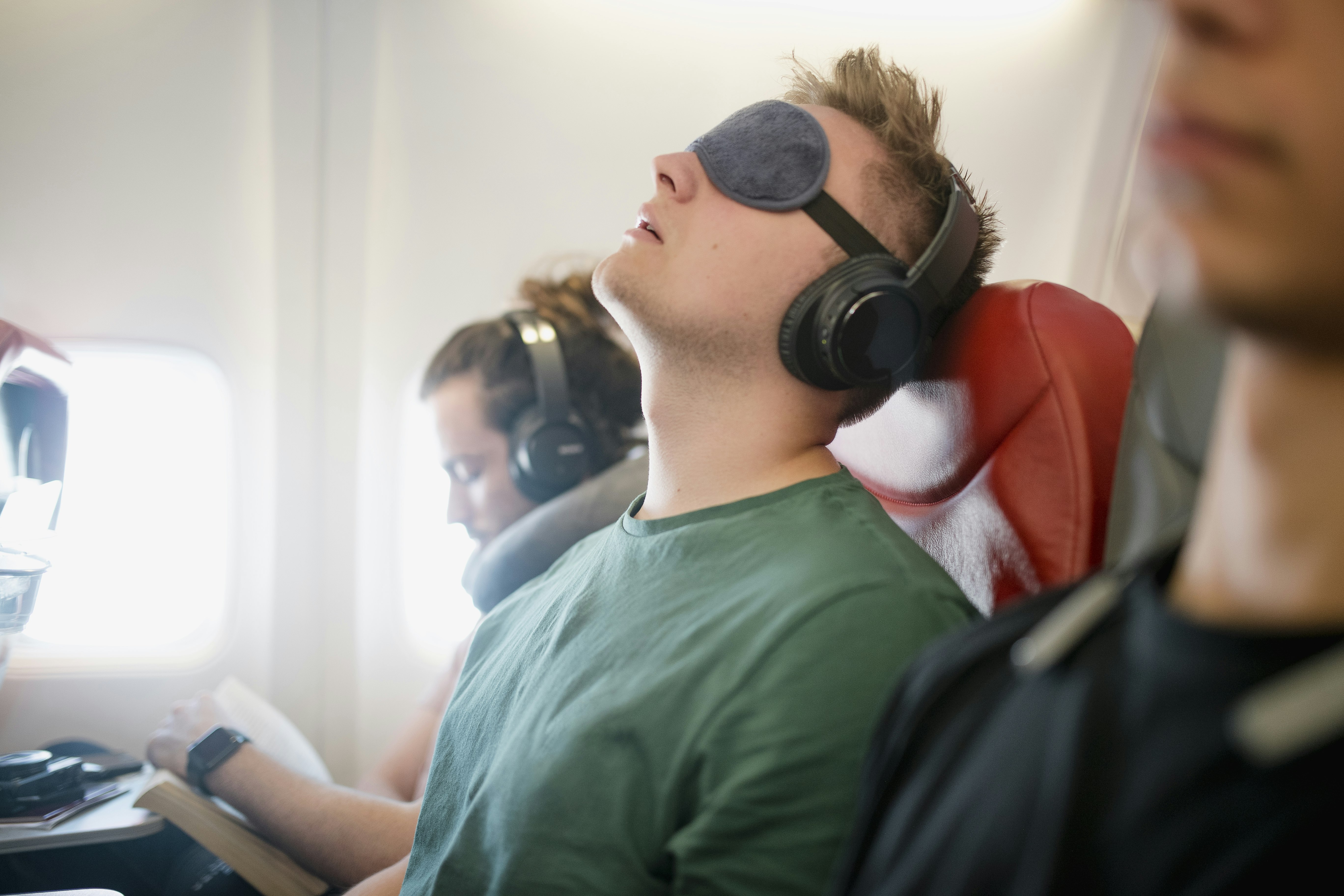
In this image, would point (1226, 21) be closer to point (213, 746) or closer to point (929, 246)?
point (929, 246)

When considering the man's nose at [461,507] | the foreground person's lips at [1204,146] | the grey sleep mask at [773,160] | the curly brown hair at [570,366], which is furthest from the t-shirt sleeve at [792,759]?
the man's nose at [461,507]

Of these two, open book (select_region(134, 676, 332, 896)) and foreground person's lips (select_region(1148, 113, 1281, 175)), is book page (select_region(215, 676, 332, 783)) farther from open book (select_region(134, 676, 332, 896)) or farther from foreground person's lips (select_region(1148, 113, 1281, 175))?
foreground person's lips (select_region(1148, 113, 1281, 175))

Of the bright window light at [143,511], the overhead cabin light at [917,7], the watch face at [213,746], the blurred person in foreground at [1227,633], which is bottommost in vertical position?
the watch face at [213,746]

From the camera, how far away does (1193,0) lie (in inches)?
14.1

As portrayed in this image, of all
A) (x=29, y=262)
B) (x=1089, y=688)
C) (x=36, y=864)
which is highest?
(x=29, y=262)

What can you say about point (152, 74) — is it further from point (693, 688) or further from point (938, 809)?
point (938, 809)

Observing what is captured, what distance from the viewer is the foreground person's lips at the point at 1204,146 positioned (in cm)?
34

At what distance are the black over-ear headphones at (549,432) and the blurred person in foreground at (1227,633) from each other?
1305 mm

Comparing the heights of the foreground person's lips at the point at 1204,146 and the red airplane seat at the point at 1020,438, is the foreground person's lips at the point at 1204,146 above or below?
above

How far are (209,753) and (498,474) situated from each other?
76 cm

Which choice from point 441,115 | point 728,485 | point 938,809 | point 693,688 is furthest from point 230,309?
point 938,809

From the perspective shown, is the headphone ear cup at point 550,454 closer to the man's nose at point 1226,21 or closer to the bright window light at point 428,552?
the bright window light at point 428,552

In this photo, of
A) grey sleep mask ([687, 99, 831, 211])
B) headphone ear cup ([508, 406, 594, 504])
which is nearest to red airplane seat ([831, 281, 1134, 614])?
grey sleep mask ([687, 99, 831, 211])

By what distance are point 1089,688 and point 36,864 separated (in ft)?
5.83
